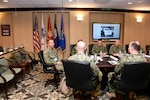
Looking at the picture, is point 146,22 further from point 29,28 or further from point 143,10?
point 29,28

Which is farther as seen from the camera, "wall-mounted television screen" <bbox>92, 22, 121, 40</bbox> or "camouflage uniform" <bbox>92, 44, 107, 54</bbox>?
"wall-mounted television screen" <bbox>92, 22, 121, 40</bbox>

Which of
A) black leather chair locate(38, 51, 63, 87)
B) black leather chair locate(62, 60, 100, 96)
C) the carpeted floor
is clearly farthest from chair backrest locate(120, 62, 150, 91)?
black leather chair locate(38, 51, 63, 87)

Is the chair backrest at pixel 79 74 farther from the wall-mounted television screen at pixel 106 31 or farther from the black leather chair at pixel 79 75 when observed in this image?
the wall-mounted television screen at pixel 106 31

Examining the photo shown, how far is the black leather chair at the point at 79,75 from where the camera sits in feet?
8.90

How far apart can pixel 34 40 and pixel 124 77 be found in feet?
17.7

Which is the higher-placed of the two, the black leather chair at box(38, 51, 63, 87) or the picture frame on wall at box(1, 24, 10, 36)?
the picture frame on wall at box(1, 24, 10, 36)

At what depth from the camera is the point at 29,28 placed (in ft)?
24.7

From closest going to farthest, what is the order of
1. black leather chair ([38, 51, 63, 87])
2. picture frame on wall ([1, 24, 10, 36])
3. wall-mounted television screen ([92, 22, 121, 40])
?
black leather chair ([38, 51, 63, 87]), wall-mounted television screen ([92, 22, 121, 40]), picture frame on wall ([1, 24, 10, 36])

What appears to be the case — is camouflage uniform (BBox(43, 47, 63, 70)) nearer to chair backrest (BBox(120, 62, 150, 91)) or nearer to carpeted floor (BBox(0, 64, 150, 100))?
carpeted floor (BBox(0, 64, 150, 100))

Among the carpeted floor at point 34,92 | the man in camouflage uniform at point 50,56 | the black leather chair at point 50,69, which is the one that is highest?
the man in camouflage uniform at point 50,56

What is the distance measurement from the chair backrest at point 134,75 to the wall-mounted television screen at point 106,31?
5080 mm

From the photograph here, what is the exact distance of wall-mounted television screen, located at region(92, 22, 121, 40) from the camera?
7.78 meters

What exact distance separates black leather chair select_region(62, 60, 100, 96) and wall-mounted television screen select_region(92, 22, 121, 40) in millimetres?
4998

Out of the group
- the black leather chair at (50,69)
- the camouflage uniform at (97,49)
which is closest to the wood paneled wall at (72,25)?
the camouflage uniform at (97,49)
